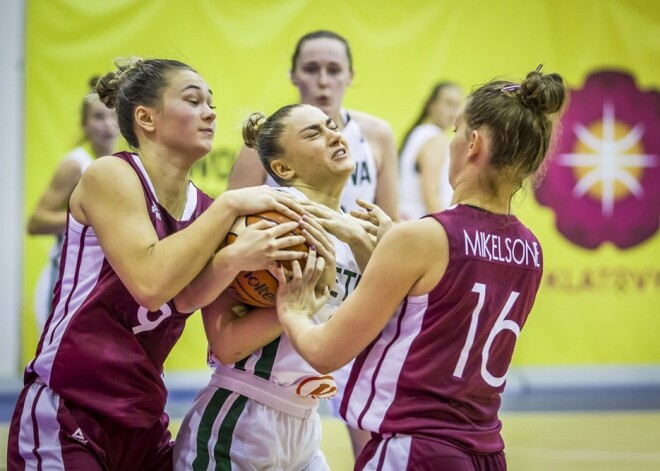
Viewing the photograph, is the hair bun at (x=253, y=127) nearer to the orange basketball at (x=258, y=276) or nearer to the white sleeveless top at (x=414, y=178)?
the orange basketball at (x=258, y=276)

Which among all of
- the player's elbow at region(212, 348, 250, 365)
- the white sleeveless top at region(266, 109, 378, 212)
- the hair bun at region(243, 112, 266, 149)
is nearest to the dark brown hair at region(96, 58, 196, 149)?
the hair bun at region(243, 112, 266, 149)

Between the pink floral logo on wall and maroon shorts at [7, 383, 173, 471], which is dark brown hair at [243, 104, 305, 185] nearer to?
maroon shorts at [7, 383, 173, 471]

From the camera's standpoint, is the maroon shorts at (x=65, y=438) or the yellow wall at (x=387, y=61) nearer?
the maroon shorts at (x=65, y=438)

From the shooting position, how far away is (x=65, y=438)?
274cm

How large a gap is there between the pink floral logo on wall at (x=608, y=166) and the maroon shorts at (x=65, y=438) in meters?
6.56

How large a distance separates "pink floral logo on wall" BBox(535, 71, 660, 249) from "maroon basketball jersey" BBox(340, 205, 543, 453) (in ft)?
21.4

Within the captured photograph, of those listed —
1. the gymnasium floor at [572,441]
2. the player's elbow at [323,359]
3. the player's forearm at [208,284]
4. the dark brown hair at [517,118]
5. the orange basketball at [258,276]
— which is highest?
the gymnasium floor at [572,441]

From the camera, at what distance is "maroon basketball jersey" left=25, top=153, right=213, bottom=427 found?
278 centimetres

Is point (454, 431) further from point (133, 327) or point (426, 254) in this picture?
point (133, 327)

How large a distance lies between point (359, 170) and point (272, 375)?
2.35m

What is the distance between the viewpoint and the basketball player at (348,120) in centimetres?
508

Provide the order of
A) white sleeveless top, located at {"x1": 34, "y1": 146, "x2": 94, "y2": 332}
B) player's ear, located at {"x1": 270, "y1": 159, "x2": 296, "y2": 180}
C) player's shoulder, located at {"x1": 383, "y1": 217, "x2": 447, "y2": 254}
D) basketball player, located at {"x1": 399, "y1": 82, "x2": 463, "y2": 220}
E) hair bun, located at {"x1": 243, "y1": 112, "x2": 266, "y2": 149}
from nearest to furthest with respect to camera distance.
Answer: player's shoulder, located at {"x1": 383, "y1": 217, "x2": 447, "y2": 254}
player's ear, located at {"x1": 270, "y1": 159, "x2": 296, "y2": 180}
hair bun, located at {"x1": 243, "y1": 112, "x2": 266, "y2": 149}
white sleeveless top, located at {"x1": 34, "y1": 146, "x2": 94, "y2": 332}
basketball player, located at {"x1": 399, "y1": 82, "x2": 463, "y2": 220}

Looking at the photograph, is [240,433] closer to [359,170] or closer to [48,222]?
[359,170]

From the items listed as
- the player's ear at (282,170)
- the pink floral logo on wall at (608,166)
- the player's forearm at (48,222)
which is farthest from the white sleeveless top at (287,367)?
the pink floral logo on wall at (608,166)
